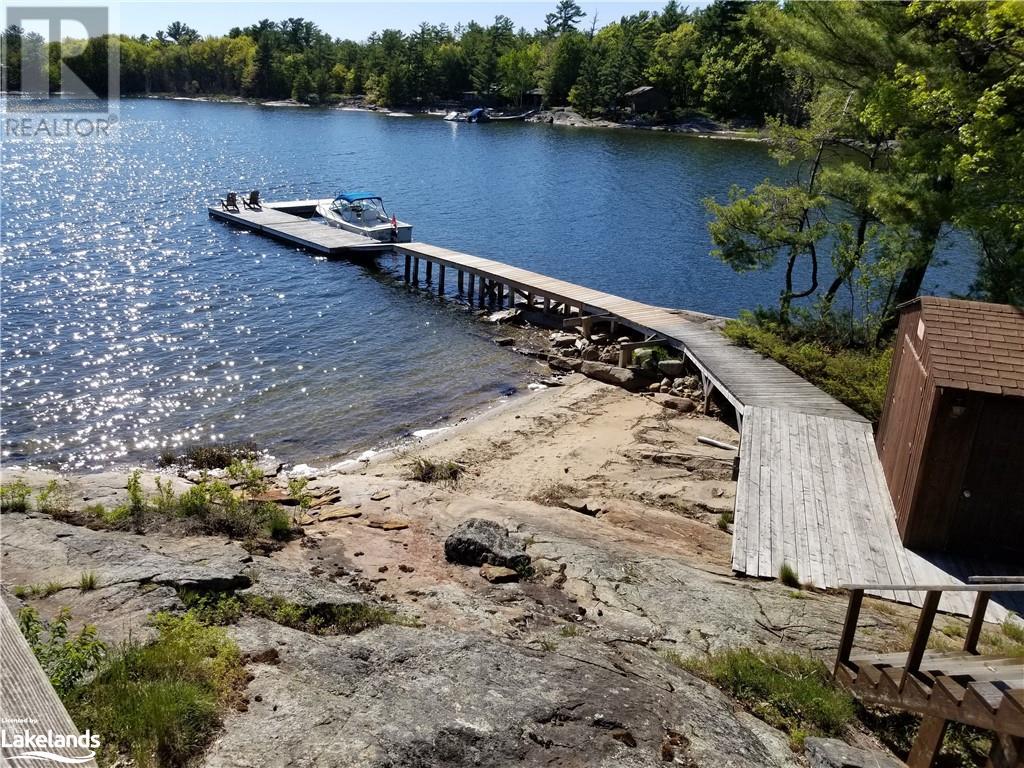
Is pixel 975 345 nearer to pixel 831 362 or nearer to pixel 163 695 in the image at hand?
pixel 831 362

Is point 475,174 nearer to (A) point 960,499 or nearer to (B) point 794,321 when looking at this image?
(B) point 794,321

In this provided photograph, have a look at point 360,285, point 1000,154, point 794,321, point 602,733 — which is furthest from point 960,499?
point 360,285

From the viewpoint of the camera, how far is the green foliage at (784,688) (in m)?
7.46

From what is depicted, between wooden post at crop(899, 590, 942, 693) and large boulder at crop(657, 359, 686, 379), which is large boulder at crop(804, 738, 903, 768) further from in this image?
large boulder at crop(657, 359, 686, 379)

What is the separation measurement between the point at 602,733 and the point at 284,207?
4560cm

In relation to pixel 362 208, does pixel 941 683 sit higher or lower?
lower

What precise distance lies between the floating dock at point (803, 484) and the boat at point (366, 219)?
56.7 feet

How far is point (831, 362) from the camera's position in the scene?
19203mm

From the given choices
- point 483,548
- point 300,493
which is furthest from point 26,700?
point 300,493

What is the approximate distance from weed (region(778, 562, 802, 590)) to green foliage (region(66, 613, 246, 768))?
25.9 ft

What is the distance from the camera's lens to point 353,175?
60.9 metres

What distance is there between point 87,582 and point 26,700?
6.85m

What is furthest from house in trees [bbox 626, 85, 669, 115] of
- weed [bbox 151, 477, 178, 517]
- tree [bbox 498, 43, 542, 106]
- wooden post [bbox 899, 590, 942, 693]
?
wooden post [bbox 899, 590, 942, 693]

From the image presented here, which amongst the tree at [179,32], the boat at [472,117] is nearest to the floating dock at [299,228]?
the boat at [472,117]
